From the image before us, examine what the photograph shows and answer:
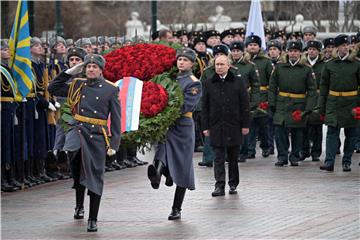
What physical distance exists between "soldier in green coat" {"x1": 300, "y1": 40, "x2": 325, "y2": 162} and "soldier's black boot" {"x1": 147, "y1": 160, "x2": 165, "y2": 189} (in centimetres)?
640

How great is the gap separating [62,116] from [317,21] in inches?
1313

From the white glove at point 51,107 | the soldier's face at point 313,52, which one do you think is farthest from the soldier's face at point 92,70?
the soldier's face at point 313,52

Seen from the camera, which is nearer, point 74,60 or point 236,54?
point 74,60

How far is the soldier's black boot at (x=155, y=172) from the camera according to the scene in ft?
46.0

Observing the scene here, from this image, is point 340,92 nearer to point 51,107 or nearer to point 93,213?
point 51,107

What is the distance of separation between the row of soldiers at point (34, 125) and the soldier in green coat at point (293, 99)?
3433mm

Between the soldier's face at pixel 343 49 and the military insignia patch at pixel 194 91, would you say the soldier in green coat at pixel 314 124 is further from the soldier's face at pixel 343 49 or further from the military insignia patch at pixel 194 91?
the military insignia patch at pixel 194 91

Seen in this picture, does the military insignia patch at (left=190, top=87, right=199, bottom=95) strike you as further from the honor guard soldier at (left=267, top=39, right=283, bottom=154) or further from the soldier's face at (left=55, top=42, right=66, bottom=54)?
the honor guard soldier at (left=267, top=39, right=283, bottom=154)

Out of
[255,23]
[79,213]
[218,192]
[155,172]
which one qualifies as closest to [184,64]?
[155,172]

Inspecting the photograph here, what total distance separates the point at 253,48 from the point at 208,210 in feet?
24.2

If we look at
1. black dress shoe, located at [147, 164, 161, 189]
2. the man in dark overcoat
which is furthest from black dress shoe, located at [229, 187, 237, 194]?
black dress shoe, located at [147, 164, 161, 189]

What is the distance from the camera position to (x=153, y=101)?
14.1m

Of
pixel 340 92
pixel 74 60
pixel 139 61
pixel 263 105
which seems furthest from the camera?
pixel 263 105

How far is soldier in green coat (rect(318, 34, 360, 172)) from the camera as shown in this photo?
18.6m
